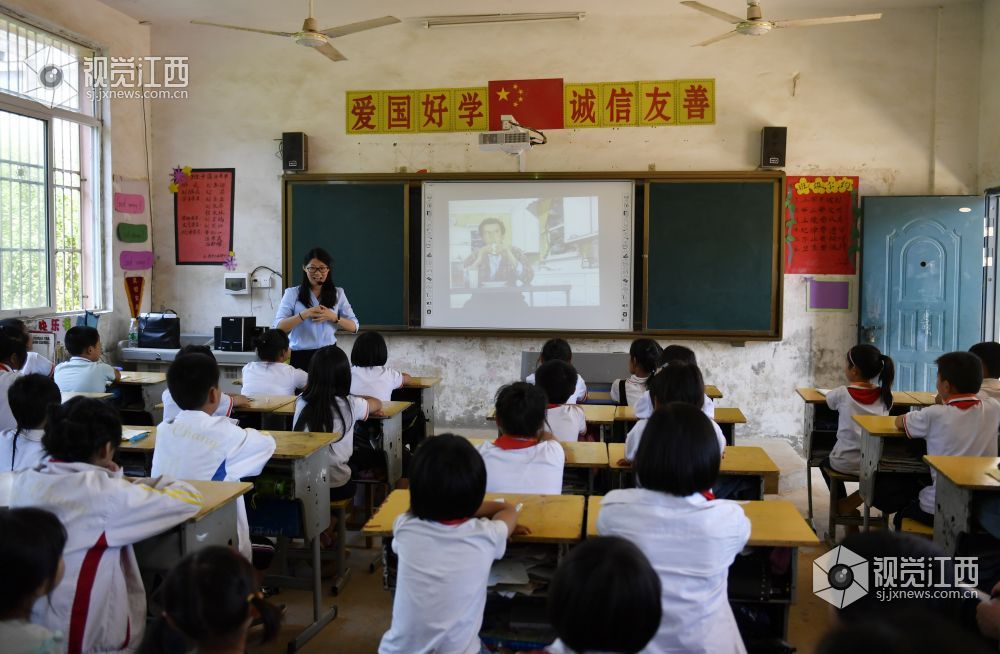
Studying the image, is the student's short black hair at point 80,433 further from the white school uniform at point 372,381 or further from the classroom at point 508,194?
the classroom at point 508,194

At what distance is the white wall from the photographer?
215 inches

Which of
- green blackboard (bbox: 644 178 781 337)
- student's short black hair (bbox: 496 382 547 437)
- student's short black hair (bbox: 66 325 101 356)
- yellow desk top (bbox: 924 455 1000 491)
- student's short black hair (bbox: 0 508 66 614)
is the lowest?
yellow desk top (bbox: 924 455 1000 491)

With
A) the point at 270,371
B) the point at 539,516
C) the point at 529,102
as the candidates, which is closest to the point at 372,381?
the point at 270,371

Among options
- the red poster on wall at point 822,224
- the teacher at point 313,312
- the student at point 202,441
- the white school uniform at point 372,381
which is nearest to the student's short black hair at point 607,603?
the student at point 202,441

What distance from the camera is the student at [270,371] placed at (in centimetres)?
381

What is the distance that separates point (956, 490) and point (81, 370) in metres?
3.97

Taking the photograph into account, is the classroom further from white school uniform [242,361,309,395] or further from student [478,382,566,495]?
student [478,382,566,495]

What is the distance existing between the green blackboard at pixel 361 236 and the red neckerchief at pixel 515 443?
3.70 meters

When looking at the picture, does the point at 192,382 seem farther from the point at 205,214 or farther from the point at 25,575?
the point at 205,214

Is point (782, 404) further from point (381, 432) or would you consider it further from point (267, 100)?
point (267, 100)

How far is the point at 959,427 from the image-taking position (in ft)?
9.38

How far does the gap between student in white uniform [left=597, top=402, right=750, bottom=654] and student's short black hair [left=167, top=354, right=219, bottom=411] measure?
1.38m

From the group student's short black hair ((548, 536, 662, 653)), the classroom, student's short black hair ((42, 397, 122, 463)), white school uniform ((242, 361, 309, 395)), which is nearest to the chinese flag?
the classroom

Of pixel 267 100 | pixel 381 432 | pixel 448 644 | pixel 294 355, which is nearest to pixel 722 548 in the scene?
pixel 448 644
